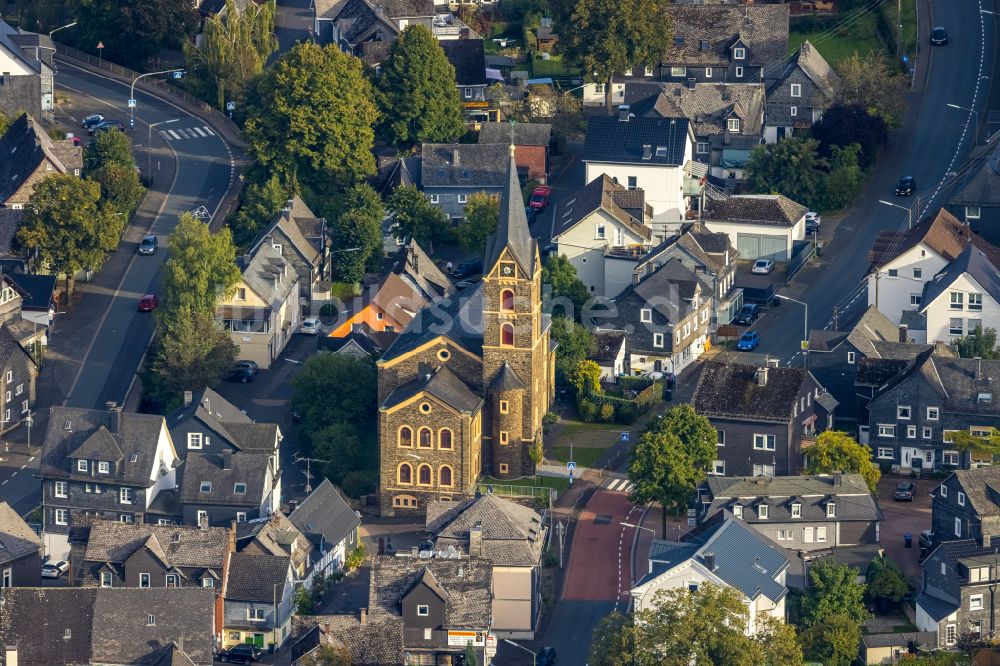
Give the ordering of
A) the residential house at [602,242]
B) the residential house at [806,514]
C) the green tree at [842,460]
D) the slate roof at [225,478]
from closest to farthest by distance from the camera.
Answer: the residential house at [806,514], the slate roof at [225,478], the green tree at [842,460], the residential house at [602,242]

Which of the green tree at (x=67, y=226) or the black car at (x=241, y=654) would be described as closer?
the black car at (x=241, y=654)

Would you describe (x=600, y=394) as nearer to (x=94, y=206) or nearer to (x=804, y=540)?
(x=804, y=540)

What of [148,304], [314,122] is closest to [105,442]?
[148,304]

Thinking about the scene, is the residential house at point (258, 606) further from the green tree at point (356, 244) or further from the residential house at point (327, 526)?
the green tree at point (356, 244)

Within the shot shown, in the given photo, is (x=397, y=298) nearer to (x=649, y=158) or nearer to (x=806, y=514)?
(x=649, y=158)

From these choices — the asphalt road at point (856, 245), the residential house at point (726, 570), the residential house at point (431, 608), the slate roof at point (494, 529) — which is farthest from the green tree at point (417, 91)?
the residential house at point (431, 608)

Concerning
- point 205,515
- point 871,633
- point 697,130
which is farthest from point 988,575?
point 697,130

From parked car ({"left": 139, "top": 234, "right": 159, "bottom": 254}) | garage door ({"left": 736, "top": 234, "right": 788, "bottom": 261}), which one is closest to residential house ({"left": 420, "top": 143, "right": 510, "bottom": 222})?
garage door ({"left": 736, "top": 234, "right": 788, "bottom": 261})
